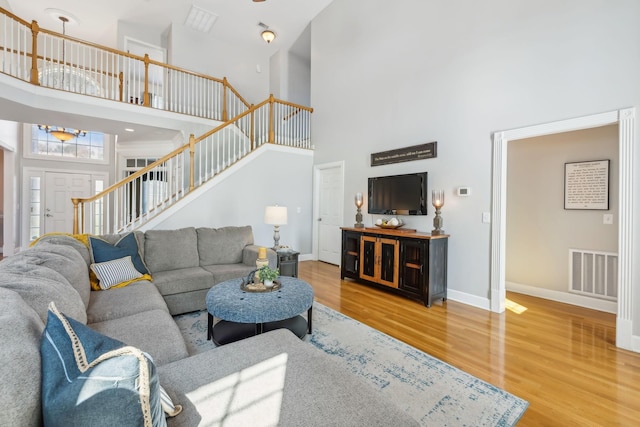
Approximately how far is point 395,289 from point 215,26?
7233mm

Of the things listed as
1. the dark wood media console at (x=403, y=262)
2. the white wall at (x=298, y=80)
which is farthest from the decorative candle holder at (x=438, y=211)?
the white wall at (x=298, y=80)

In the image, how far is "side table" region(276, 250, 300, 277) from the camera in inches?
155

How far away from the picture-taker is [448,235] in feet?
12.4

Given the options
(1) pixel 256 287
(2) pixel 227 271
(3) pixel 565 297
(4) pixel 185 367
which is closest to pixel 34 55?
(2) pixel 227 271

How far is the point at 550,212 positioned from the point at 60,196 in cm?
1036

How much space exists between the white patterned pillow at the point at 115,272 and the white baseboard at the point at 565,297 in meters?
4.97

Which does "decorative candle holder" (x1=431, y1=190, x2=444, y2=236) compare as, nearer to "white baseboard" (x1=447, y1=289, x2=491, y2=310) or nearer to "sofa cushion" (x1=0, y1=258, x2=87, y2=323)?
"white baseboard" (x1=447, y1=289, x2=491, y2=310)

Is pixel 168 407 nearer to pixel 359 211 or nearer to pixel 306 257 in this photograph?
pixel 359 211

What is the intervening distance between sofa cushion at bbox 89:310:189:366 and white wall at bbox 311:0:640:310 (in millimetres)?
3421

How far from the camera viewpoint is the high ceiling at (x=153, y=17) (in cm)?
589

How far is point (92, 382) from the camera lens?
770 millimetres

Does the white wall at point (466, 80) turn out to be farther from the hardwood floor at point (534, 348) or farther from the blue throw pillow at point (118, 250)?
the blue throw pillow at point (118, 250)

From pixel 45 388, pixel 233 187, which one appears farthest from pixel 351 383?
pixel 233 187

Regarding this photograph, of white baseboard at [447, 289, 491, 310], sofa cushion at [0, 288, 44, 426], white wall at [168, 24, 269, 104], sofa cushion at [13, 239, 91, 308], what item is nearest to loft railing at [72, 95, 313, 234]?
white wall at [168, 24, 269, 104]
